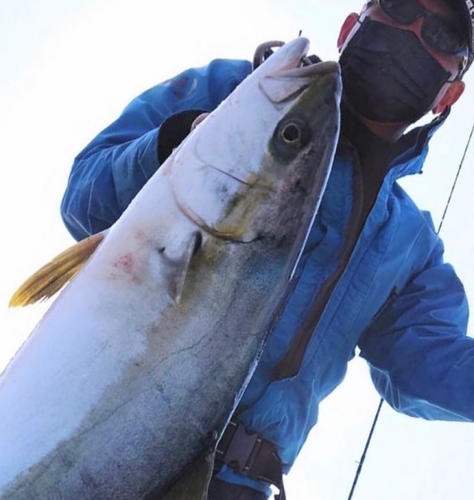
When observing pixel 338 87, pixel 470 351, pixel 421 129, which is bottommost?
pixel 470 351

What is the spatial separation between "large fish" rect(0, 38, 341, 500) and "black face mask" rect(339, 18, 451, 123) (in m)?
0.69

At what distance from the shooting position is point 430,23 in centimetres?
346

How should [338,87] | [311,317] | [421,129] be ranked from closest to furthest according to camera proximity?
[338,87] → [311,317] → [421,129]

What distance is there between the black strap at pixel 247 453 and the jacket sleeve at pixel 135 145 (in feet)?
3.27

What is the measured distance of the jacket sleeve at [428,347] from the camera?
387cm

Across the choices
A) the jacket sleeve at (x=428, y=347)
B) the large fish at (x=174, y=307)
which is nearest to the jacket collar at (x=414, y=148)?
the jacket sleeve at (x=428, y=347)

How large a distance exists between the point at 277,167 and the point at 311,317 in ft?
3.10

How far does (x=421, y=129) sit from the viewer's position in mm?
3713

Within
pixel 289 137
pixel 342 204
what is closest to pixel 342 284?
pixel 342 204

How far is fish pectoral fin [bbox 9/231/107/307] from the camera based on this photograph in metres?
2.51

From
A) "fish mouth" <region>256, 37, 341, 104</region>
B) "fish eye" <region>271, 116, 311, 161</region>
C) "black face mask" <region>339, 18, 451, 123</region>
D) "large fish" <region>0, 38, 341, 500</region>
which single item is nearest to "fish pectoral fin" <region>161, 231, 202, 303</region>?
"large fish" <region>0, 38, 341, 500</region>

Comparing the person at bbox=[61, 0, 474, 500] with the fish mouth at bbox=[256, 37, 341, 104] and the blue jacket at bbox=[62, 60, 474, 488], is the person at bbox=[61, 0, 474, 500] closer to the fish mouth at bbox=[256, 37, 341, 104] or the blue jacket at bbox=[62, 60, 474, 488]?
the blue jacket at bbox=[62, 60, 474, 488]

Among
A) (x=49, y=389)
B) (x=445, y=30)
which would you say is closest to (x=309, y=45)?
(x=445, y=30)

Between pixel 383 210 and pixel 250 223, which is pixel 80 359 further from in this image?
pixel 383 210
